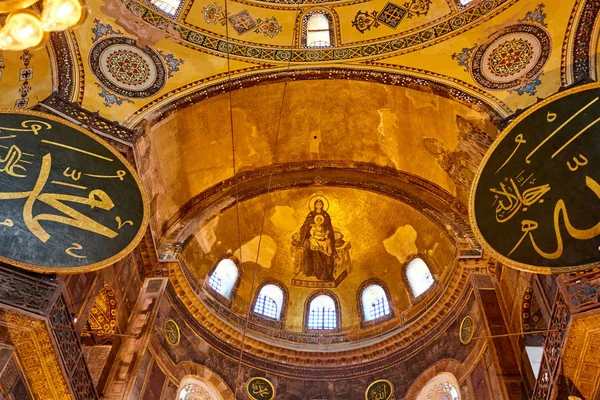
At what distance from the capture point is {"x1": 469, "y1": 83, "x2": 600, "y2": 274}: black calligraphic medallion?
760cm

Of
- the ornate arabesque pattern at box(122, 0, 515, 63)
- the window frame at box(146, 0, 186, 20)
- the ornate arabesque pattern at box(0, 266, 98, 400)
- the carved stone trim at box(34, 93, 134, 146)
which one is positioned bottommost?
the ornate arabesque pattern at box(0, 266, 98, 400)

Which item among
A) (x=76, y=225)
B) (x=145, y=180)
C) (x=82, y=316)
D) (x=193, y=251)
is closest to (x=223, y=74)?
(x=145, y=180)

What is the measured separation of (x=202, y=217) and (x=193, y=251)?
0.74m

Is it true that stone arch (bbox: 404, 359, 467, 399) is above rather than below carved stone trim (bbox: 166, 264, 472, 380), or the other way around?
below

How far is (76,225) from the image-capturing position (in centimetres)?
848

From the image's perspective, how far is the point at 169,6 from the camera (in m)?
12.4

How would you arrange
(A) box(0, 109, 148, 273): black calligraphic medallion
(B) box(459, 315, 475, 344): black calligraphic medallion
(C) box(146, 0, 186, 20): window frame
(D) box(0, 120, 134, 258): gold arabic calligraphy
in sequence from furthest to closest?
1. (C) box(146, 0, 186, 20): window frame
2. (B) box(459, 315, 475, 344): black calligraphic medallion
3. (D) box(0, 120, 134, 258): gold arabic calligraphy
4. (A) box(0, 109, 148, 273): black calligraphic medallion

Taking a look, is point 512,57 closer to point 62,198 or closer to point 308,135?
point 308,135

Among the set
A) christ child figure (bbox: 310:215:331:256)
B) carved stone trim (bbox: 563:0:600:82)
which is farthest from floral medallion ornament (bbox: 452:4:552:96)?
christ child figure (bbox: 310:215:331:256)

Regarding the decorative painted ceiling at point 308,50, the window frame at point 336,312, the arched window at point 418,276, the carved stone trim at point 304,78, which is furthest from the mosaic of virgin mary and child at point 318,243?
the decorative painted ceiling at point 308,50

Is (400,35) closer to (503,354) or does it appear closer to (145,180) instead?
(145,180)

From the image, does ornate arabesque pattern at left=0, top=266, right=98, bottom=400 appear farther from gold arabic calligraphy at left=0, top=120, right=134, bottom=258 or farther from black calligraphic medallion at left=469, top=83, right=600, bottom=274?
black calligraphic medallion at left=469, top=83, right=600, bottom=274

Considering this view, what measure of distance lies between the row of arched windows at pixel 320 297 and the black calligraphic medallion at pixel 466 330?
2103 mm

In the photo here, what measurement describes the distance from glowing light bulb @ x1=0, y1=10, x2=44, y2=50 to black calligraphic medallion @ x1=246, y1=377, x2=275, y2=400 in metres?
8.20
